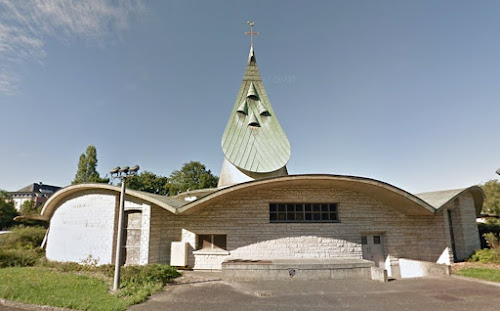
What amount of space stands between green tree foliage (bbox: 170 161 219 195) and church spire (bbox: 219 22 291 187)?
34326 mm

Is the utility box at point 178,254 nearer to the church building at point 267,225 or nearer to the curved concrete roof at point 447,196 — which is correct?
the church building at point 267,225

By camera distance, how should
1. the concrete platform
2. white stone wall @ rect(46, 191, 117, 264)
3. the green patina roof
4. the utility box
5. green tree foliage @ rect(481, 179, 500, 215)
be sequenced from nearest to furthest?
1. the concrete platform
2. the utility box
3. white stone wall @ rect(46, 191, 117, 264)
4. the green patina roof
5. green tree foliage @ rect(481, 179, 500, 215)

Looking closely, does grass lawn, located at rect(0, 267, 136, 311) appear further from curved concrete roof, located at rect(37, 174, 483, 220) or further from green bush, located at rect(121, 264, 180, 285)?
curved concrete roof, located at rect(37, 174, 483, 220)

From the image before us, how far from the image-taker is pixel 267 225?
13383mm

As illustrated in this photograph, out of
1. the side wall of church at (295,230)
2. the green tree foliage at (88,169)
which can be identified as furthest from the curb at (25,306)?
the green tree foliage at (88,169)

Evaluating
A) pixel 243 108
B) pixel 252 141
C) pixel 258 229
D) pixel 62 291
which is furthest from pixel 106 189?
pixel 243 108

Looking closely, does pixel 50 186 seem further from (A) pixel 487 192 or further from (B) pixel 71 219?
(A) pixel 487 192

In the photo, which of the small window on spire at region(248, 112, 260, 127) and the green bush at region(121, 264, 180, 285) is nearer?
the green bush at region(121, 264, 180, 285)

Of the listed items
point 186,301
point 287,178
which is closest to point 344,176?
point 287,178

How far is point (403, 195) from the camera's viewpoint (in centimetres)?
1299

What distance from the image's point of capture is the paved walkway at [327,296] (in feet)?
24.6

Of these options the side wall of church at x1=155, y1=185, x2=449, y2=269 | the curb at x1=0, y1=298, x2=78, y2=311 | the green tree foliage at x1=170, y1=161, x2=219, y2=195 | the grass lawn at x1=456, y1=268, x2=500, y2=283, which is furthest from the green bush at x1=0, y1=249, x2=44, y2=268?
the green tree foliage at x1=170, y1=161, x2=219, y2=195

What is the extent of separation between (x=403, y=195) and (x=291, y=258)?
614 centimetres

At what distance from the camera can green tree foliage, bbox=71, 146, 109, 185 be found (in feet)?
149
